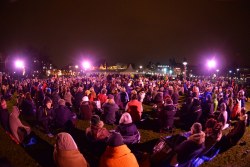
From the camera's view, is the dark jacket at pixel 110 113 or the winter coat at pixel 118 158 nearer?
the winter coat at pixel 118 158

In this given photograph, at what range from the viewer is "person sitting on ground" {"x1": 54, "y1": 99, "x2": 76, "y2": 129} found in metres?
9.81

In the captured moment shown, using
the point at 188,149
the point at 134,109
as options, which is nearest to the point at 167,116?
the point at 134,109

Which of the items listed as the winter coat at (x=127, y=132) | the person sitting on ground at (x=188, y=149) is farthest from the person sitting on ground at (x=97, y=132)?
the person sitting on ground at (x=188, y=149)

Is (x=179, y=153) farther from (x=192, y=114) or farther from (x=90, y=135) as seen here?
(x=192, y=114)

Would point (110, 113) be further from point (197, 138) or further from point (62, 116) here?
point (197, 138)

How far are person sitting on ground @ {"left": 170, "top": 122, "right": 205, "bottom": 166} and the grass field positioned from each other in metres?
1.19

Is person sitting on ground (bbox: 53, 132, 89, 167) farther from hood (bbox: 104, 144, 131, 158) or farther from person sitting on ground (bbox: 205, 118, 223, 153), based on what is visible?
person sitting on ground (bbox: 205, 118, 223, 153)

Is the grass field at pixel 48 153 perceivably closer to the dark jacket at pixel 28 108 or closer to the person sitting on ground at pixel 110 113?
the person sitting on ground at pixel 110 113

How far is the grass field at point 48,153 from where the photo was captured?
7.44m

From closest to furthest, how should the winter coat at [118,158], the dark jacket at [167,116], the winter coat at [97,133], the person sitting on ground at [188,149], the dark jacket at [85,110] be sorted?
the winter coat at [118,158], the person sitting on ground at [188,149], the winter coat at [97,133], the dark jacket at [167,116], the dark jacket at [85,110]

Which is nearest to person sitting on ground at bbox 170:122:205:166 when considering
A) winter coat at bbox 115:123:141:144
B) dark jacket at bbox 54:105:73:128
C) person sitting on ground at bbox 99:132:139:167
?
person sitting on ground at bbox 99:132:139:167

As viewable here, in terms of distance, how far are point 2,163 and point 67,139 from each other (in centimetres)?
195

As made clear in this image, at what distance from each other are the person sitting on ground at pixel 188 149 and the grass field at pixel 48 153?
1.19 metres

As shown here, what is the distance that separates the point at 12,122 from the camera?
847 centimetres
